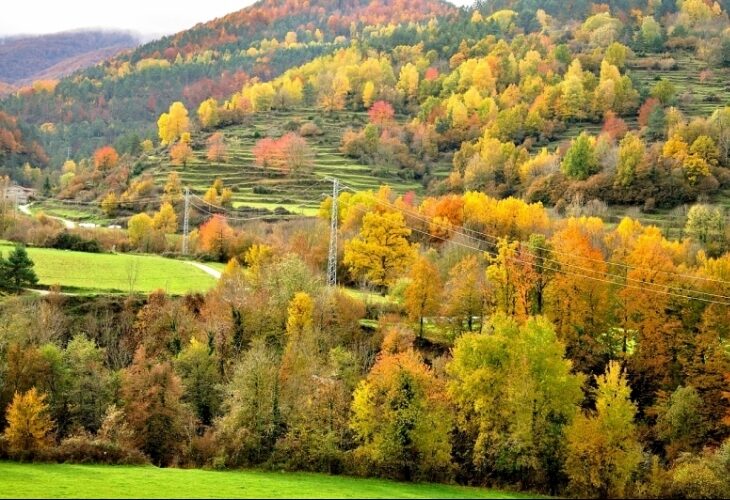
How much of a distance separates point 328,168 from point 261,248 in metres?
59.7

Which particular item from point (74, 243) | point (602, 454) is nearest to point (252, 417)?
point (602, 454)

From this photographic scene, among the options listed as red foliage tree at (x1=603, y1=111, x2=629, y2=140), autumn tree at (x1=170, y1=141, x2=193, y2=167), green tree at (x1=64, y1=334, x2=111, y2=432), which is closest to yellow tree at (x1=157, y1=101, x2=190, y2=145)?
autumn tree at (x1=170, y1=141, x2=193, y2=167)

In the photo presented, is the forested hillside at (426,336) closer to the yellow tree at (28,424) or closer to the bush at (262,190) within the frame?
the yellow tree at (28,424)

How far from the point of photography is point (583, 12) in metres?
194

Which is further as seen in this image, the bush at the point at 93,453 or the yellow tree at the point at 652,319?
the yellow tree at the point at 652,319

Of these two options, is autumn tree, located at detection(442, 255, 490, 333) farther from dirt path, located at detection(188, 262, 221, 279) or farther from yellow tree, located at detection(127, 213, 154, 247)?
yellow tree, located at detection(127, 213, 154, 247)

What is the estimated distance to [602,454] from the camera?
36906 millimetres

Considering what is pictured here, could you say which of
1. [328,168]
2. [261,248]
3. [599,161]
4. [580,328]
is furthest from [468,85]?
[580,328]

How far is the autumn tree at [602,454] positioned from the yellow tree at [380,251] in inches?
1188

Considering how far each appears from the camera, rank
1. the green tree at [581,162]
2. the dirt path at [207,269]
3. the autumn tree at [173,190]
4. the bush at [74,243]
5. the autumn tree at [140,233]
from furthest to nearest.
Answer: the autumn tree at [173,190] < the green tree at [581,162] < the autumn tree at [140,233] < the bush at [74,243] < the dirt path at [207,269]

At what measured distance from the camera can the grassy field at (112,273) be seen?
2388 inches

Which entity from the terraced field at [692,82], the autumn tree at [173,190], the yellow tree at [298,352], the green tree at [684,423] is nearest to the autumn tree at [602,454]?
the green tree at [684,423]

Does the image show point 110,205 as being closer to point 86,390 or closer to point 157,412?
point 86,390

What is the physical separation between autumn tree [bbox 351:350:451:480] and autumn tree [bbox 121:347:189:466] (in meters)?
10.4
